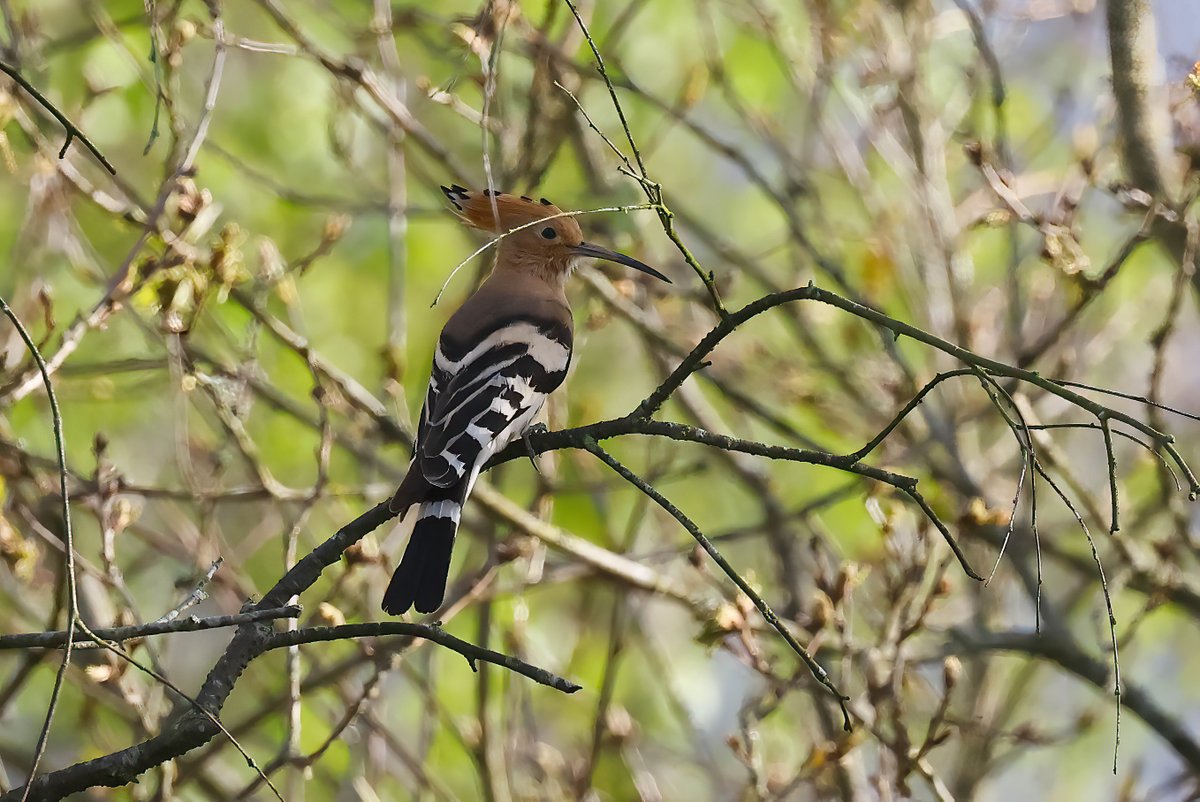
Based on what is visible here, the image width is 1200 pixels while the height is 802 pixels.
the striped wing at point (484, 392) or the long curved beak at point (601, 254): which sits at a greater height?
the long curved beak at point (601, 254)

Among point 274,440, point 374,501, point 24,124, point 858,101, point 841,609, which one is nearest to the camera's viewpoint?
point 841,609

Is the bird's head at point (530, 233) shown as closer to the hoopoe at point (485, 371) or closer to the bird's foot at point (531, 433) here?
the hoopoe at point (485, 371)

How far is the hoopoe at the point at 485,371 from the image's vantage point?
343 centimetres

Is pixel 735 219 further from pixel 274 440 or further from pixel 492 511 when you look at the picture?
pixel 492 511

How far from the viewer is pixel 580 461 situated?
5.91 metres

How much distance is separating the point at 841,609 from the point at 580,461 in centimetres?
220

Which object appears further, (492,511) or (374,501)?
(374,501)

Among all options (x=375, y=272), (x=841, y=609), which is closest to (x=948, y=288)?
(x=841, y=609)

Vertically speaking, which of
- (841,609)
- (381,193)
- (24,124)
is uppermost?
(381,193)

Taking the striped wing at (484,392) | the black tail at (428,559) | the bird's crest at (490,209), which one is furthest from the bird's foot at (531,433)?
the bird's crest at (490,209)

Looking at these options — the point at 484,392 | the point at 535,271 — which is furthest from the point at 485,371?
the point at 535,271

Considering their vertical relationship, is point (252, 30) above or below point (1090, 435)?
above

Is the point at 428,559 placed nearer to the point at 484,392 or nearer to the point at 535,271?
the point at 484,392

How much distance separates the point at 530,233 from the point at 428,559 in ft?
5.59
